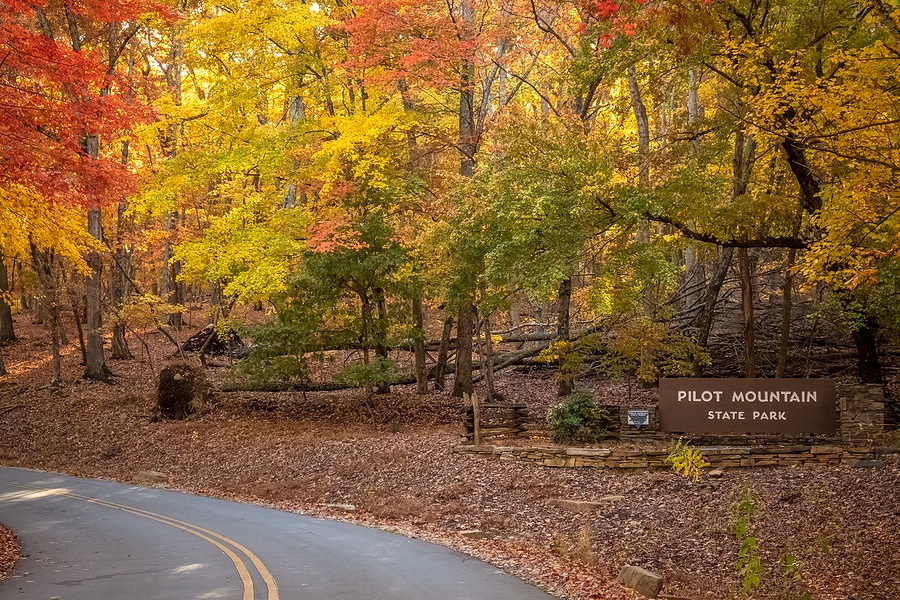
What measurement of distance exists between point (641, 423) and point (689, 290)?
29.7 feet

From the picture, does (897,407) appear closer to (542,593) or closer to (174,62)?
(542,593)

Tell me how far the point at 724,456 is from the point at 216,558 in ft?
32.1

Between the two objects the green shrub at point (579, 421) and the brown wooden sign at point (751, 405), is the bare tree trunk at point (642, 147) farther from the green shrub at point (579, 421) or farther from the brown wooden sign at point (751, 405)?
the green shrub at point (579, 421)

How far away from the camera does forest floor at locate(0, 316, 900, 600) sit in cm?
971

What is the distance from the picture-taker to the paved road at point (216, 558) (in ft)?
26.5

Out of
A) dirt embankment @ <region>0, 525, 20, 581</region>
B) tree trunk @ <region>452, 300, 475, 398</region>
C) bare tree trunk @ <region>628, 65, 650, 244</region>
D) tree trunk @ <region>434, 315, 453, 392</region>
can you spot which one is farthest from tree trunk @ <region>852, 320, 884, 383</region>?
dirt embankment @ <region>0, 525, 20, 581</region>

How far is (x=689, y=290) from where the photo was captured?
24172mm

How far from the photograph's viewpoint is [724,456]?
49.2ft

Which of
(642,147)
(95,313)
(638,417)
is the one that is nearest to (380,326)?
(638,417)

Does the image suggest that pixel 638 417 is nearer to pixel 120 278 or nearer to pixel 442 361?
pixel 442 361

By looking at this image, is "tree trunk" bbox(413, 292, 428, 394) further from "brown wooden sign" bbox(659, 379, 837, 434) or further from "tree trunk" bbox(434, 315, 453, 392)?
"brown wooden sign" bbox(659, 379, 837, 434)

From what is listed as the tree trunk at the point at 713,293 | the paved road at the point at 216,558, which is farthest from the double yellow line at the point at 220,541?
the tree trunk at the point at 713,293

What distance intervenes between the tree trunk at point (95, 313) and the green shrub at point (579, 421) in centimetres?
1470

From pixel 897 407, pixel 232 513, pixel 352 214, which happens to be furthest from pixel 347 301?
pixel 897 407
